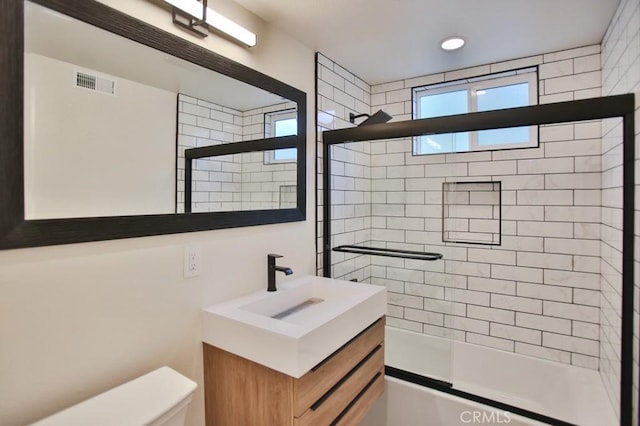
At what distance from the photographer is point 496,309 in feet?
8.48

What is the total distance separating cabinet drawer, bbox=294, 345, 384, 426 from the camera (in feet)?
4.34

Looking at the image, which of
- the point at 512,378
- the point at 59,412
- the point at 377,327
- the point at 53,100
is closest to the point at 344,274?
the point at 377,327

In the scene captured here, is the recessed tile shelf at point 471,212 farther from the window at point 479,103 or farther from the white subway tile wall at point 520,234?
the window at point 479,103

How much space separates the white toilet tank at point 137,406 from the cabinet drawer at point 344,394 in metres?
0.45

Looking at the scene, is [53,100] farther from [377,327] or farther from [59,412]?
[377,327]

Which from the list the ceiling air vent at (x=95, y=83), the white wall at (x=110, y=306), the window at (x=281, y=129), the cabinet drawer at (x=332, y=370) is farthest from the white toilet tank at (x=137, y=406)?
the window at (x=281, y=129)

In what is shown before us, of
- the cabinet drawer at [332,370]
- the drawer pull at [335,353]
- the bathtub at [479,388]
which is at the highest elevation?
the drawer pull at [335,353]

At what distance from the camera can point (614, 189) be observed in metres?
1.89

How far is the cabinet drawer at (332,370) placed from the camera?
126 centimetres

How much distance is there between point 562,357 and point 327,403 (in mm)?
1998

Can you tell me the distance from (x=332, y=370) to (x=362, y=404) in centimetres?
43

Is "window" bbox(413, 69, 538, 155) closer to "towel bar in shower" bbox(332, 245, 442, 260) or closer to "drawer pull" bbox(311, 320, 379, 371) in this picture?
"towel bar in shower" bbox(332, 245, 442, 260)

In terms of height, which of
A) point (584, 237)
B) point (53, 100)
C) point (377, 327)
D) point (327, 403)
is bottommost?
point (327, 403)

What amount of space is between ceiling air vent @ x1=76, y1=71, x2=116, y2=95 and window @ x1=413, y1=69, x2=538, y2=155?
1.88 meters
